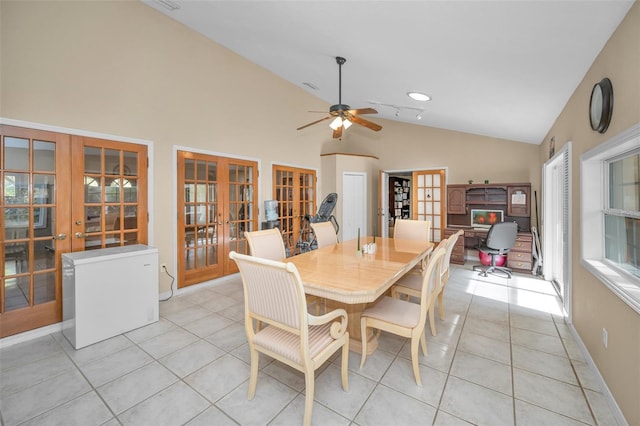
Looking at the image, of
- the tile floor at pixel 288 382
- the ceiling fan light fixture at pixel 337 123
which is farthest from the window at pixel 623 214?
the ceiling fan light fixture at pixel 337 123

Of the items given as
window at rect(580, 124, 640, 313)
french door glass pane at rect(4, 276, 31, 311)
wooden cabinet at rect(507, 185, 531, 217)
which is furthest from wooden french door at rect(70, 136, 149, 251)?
wooden cabinet at rect(507, 185, 531, 217)

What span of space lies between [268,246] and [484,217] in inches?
186

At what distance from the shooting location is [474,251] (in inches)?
227

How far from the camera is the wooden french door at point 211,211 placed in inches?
151

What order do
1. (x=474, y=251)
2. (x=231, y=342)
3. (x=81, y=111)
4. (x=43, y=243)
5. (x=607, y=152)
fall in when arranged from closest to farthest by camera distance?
1. (x=607, y=152)
2. (x=231, y=342)
3. (x=43, y=243)
4. (x=81, y=111)
5. (x=474, y=251)

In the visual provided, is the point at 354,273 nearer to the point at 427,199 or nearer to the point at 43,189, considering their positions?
the point at 43,189

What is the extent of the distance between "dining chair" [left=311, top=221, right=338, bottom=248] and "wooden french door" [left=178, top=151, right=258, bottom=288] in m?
1.69

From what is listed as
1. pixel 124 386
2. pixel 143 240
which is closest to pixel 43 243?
pixel 143 240

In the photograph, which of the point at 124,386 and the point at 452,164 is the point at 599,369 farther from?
the point at 452,164

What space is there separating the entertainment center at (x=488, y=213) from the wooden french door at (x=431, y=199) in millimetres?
189

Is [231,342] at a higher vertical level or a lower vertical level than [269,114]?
lower

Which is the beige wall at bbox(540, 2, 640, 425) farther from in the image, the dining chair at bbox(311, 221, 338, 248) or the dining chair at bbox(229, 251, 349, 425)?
the dining chair at bbox(311, 221, 338, 248)

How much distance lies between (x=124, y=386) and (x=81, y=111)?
275 centimetres

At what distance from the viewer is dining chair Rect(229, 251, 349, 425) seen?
4.76ft
